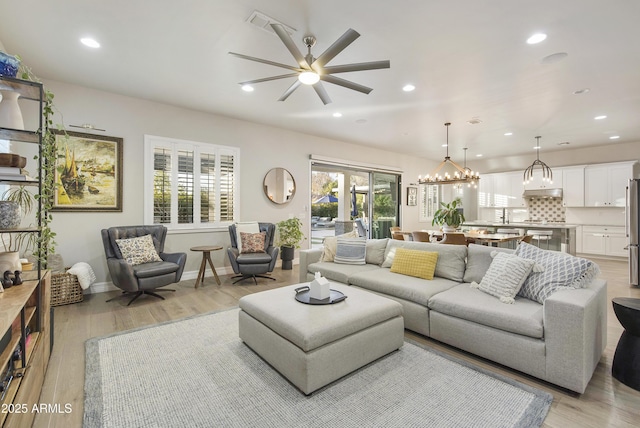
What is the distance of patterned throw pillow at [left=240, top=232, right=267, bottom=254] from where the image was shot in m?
4.95

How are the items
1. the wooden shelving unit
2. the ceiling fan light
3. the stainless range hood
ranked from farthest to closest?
the stainless range hood < the ceiling fan light < the wooden shelving unit

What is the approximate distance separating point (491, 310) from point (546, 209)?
316 inches

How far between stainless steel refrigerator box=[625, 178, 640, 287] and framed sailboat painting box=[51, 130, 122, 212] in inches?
308

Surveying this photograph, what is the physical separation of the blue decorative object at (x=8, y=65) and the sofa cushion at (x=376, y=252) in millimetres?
3720

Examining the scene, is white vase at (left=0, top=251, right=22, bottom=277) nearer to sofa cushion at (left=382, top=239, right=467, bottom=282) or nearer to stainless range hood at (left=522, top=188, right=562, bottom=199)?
sofa cushion at (left=382, top=239, right=467, bottom=282)

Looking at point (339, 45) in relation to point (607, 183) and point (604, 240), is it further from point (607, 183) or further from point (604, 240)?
point (604, 240)

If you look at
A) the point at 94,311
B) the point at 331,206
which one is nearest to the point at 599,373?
the point at 94,311

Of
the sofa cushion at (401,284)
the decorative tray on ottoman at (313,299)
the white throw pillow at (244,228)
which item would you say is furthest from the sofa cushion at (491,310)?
the white throw pillow at (244,228)

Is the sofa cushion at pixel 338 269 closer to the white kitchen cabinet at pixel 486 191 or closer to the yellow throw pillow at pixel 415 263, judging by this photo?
the yellow throw pillow at pixel 415 263

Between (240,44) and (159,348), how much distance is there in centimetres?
301

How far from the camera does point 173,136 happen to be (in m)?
4.88

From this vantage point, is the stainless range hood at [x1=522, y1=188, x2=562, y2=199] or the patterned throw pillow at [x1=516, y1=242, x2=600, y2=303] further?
the stainless range hood at [x1=522, y1=188, x2=562, y2=199]

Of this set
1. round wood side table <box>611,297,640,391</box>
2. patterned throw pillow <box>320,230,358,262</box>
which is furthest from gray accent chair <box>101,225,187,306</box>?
round wood side table <box>611,297,640,391</box>

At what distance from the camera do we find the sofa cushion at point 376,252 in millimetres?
4016
